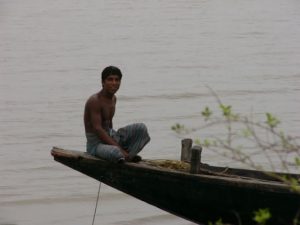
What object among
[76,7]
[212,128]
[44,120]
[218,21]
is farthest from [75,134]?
[76,7]

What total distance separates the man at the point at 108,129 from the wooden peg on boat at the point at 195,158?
1.52 feet

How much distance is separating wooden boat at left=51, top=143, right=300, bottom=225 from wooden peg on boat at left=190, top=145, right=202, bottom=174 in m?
0.04

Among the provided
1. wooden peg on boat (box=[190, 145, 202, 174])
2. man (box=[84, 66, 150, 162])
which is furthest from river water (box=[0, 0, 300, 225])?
wooden peg on boat (box=[190, 145, 202, 174])

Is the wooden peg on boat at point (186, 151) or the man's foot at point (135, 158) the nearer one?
the man's foot at point (135, 158)

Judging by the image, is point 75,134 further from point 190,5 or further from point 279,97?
point 190,5

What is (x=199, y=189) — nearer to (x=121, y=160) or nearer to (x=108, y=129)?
(x=121, y=160)

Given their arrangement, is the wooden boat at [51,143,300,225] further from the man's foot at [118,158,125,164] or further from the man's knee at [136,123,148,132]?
the man's knee at [136,123,148,132]

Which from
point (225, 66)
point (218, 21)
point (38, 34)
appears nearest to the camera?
point (225, 66)

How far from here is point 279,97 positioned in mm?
12219

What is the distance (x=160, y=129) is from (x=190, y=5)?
1052 centimetres

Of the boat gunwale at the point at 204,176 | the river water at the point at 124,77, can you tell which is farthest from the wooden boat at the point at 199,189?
the river water at the point at 124,77

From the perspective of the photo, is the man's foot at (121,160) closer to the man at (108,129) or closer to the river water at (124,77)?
the man at (108,129)

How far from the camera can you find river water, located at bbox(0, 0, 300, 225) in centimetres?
839

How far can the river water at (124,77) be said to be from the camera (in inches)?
330
